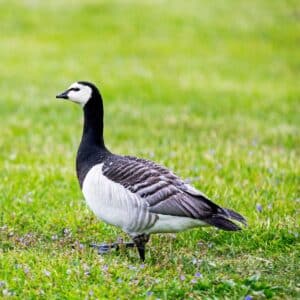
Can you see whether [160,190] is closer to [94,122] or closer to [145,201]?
[145,201]

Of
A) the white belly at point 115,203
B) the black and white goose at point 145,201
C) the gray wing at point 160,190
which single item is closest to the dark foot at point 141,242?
the black and white goose at point 145,201

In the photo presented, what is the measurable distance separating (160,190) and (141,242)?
588 millimetres

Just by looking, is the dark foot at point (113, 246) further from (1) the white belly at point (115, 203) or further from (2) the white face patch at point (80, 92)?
(2) the white face patch at point (80, 92)

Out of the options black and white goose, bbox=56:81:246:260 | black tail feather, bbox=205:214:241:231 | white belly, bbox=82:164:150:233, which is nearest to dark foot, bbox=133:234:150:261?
black and white goose, bbox=56:81:246:260

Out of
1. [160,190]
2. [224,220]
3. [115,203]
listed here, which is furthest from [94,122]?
[224,220]

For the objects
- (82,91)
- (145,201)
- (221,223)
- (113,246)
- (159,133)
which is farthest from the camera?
(159,133)

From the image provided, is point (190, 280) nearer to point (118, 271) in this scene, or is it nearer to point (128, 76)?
point (118, 271)

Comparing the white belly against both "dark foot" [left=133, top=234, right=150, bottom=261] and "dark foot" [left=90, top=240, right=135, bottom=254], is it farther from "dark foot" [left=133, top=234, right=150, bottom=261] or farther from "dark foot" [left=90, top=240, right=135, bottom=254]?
"dark foot" [left=90, top=240, right=135, bottom=254]

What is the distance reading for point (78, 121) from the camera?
1571cm

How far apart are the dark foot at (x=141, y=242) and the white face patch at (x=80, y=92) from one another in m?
1.62

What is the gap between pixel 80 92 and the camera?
25.7 feet

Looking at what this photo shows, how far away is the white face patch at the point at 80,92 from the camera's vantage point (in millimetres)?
7832

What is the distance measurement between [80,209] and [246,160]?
11.0ft

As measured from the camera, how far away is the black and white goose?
680cm
